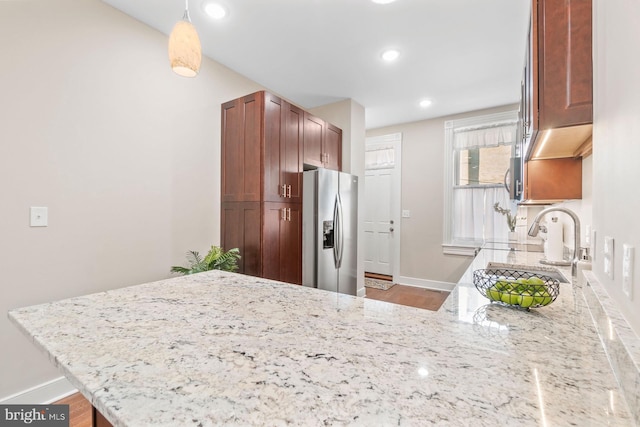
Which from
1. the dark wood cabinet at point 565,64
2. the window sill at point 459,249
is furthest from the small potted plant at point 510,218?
the dark wood cabinet at point 565,64

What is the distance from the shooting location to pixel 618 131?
27.7 inches

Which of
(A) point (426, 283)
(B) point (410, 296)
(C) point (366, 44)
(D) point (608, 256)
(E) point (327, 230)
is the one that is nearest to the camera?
(D) point (608, 256)

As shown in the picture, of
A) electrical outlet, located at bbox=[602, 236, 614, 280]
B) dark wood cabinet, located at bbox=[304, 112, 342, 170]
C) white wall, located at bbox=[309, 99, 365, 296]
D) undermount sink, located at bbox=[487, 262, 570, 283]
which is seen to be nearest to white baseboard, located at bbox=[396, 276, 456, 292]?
white wall, located at bbox=[309, 99, 365, 296]

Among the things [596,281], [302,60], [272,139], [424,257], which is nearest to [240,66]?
[302,60]

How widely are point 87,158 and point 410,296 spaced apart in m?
3.92

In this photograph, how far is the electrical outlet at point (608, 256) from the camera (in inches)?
30.2

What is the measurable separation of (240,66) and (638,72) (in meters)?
3.08

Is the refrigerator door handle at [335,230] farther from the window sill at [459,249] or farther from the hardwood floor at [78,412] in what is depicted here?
the hardwood floor at [78,412]

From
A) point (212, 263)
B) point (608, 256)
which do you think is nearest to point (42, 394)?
point (212, 263)

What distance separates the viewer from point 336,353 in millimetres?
644

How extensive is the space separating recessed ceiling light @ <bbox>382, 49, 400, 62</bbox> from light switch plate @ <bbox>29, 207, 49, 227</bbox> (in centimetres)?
290

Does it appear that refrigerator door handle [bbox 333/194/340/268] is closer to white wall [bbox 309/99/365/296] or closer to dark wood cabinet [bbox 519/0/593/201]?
white wall [bbox 309/99/365/296]

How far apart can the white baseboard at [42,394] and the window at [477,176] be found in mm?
4401

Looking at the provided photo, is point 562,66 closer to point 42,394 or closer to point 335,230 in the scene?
point 335,230
